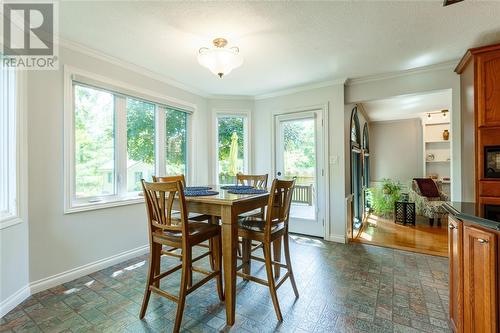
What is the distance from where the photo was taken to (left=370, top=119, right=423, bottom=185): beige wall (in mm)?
6004

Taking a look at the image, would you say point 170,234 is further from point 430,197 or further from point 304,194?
point 430,197

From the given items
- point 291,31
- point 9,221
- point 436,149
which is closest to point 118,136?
point 9,221

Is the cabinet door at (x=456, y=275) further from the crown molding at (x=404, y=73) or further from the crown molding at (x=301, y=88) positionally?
the crown molding at (x=301, y=88)

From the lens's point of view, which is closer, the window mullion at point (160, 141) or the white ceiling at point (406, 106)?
the window mullion at point (160, 141)

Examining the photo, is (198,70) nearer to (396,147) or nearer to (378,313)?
(378,313)

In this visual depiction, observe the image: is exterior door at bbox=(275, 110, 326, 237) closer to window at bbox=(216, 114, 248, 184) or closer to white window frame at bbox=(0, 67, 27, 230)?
window at bbox=(216, 114, 248, 184)

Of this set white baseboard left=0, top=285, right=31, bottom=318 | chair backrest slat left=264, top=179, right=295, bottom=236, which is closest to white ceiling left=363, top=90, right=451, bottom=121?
chair backrest slat left=264, top=179, right=295, bottom=236

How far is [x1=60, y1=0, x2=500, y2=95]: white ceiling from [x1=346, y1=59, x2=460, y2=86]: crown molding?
124mm

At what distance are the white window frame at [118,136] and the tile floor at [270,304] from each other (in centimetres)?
76

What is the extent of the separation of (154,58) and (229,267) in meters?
2.44

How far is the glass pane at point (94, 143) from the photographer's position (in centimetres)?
248

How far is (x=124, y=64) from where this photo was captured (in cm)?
279

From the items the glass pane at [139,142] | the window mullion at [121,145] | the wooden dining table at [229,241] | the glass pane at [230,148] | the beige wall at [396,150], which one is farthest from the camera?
the beige wall at [396,150]

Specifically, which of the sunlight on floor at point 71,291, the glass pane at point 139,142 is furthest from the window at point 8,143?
the glass pane at point 139,142
